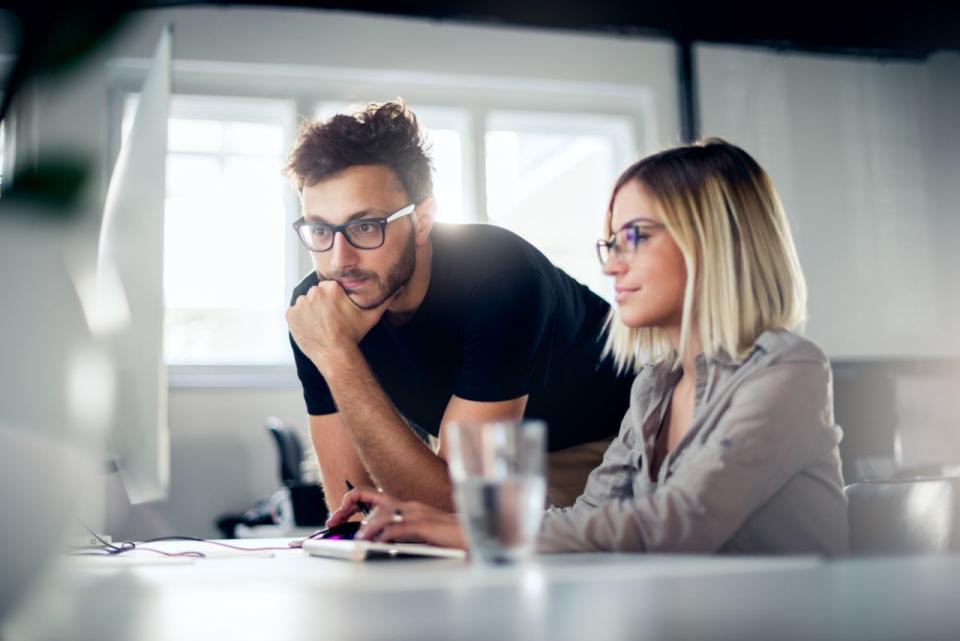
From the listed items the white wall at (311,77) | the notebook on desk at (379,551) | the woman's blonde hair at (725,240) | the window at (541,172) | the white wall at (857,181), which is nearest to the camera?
the notebook on desk at (379,551)

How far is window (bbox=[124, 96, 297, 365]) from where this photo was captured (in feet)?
17.1

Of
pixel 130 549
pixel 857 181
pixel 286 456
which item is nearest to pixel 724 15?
pixel 857 181

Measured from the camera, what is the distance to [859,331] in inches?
232

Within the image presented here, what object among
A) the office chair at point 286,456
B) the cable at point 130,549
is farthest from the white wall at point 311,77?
the cable at point 130,549

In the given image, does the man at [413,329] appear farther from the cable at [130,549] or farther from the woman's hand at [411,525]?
the woman's hand at [411,525]

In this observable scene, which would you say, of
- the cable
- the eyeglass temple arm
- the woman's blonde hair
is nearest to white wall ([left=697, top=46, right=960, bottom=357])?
the eyeglass temple arm

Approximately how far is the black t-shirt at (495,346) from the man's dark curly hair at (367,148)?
0.15 metres

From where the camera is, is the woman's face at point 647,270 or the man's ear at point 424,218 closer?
the woman's face at point 647,270

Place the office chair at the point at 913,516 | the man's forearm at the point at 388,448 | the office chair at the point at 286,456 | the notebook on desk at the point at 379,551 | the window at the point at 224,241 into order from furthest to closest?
the window at the point at 224,241 < the office chair at the point at 286,456 < the man's forearm at the point at 388,448 < the office chair at the point at 913,516 < the notebook on desk at the point at 379,551

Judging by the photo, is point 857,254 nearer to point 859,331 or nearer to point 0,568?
point 859,331

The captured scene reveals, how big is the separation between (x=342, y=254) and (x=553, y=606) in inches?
59.5

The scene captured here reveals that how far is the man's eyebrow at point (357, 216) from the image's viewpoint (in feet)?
5.95

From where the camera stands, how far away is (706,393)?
1.26 metres

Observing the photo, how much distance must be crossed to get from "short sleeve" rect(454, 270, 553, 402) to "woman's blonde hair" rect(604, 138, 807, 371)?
1.53ft
